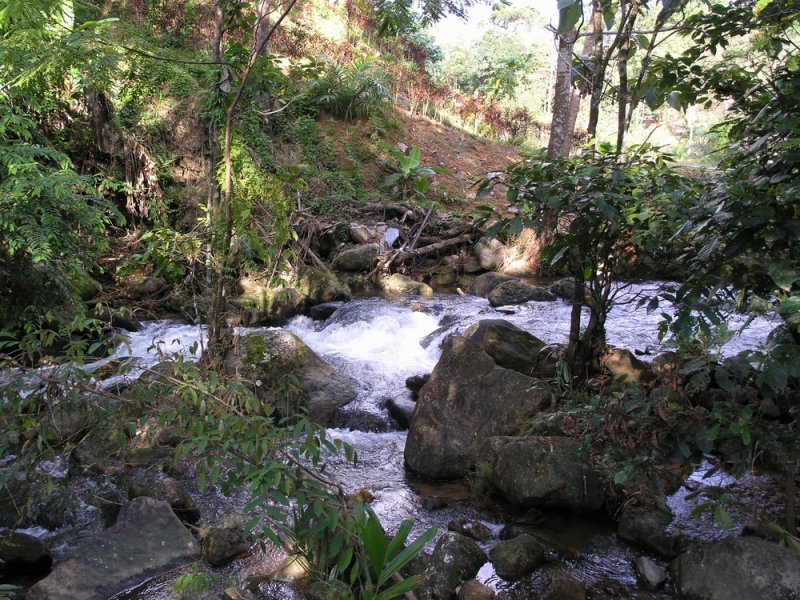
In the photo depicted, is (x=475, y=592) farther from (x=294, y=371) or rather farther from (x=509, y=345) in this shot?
(x=294, y=371)

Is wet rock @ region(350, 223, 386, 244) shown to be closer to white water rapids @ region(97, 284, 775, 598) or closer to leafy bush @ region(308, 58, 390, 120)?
white water rapids @ region(97, 284, 775, 598)

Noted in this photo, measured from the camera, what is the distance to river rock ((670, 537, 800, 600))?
316 centimetres

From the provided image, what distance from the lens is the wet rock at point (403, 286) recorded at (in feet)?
38.3

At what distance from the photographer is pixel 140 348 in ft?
26.4

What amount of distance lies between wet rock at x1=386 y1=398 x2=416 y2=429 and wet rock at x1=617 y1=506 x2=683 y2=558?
2554 millimetres

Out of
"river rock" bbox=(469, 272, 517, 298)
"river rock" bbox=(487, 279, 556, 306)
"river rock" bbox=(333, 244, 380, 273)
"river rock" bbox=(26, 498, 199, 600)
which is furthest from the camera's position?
"river rock" bbox=(333, 244, 380, 273)

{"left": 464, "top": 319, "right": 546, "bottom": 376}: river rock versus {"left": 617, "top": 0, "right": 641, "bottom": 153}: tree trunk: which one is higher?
{"left": 617, "top": 0, "right": 641, "bottom": 153}: tree trunk

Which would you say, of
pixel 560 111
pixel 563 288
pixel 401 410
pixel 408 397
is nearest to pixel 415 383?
pixel 408 397

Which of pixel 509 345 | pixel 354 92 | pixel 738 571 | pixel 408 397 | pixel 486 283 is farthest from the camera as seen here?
pixel 354 92

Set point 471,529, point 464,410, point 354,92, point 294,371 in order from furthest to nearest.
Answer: point 354,92
point 294,371
point 464,410
point 471,529

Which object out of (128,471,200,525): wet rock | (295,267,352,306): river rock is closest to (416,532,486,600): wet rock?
(128,471,200,525): wet rock

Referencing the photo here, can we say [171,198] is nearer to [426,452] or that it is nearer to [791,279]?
[426,452]

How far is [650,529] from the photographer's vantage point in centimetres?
406

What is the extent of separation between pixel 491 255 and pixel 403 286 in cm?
225
